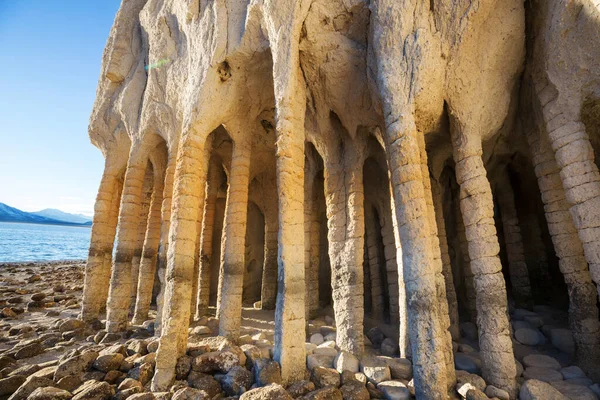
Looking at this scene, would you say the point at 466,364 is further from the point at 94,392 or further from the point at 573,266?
the point at 94,392

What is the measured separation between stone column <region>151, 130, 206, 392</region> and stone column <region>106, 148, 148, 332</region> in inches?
117

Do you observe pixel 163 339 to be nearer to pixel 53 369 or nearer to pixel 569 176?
pixel 53 369

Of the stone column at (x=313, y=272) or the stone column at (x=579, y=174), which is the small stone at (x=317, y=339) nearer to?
the stone column at (x=313, y=272)

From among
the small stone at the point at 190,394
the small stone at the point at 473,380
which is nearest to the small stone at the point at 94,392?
the small stone at the point at 190,394

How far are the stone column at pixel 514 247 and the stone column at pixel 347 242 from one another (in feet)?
18.6

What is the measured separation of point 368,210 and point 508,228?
4.32 meters

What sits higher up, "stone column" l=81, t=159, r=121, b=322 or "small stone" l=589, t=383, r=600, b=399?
"stone column" l=81, t=159, r=121, b=322

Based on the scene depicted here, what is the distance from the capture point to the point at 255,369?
15.3 ft

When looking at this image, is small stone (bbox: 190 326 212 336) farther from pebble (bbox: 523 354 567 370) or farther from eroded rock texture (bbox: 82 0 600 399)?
pebble (bbox: 523 354 567 370)

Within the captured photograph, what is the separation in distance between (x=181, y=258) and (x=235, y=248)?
137cm

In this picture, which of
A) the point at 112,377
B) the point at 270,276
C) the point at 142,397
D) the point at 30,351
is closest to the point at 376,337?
the point at 270,276

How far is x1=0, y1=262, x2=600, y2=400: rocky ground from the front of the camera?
4176 mm

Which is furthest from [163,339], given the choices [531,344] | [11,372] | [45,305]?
[45,305]

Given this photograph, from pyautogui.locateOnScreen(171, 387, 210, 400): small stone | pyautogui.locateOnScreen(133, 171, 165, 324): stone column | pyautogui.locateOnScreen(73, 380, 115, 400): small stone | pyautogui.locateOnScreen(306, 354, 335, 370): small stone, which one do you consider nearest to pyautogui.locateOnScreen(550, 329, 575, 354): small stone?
pyautogui.locateOnScreen(306, 354, 335, 370): small stone
